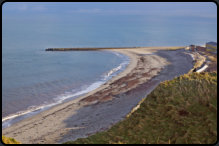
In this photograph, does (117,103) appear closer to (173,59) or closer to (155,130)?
(155,130)

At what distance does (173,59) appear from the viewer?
4009 cm

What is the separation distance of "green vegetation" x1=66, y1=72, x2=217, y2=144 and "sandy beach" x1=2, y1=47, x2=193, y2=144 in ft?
→ 13.7

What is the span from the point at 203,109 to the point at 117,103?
12.0 meters

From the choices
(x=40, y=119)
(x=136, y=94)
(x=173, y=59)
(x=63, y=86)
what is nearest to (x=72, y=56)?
(x=173, y=59)

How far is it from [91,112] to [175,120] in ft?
35.5

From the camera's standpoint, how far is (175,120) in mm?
7301

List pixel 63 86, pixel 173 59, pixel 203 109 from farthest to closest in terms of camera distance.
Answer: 1. pixel 173 59
2. pixel 63 86
3. pixel 203 109

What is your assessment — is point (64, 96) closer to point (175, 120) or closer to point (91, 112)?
point (91, 112)

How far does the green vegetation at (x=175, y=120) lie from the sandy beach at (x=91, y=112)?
4185mm

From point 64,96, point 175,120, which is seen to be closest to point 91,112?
point 64,96

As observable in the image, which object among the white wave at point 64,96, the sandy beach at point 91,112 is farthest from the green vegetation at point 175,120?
the white wave at point 64,96

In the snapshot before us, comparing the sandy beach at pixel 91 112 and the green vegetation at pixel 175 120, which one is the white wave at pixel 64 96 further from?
the green vegetation at pixel 175 120

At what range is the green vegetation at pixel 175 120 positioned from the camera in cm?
649

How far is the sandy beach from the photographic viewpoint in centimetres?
1341
